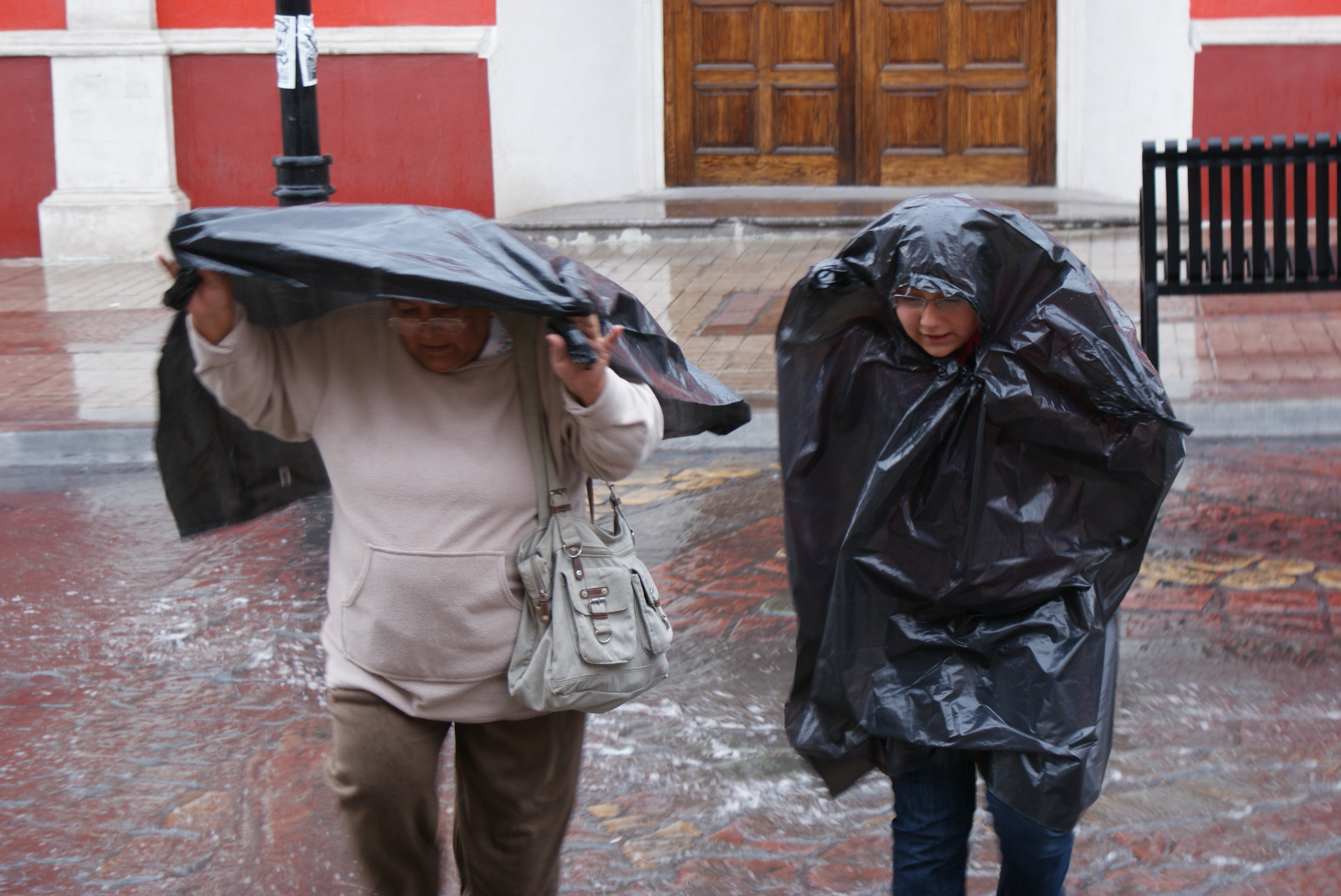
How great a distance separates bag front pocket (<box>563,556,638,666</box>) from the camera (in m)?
2.50

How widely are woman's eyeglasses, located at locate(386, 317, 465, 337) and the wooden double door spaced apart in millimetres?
11223

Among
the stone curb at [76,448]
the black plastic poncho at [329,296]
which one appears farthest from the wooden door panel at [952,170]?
the black plastic poncho at [329,296]

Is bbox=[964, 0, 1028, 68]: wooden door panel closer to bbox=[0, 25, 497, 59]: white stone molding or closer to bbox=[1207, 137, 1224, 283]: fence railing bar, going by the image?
bbox=[0, 25, 497, 59]: white stone molding

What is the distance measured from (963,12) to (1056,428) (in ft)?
36.6

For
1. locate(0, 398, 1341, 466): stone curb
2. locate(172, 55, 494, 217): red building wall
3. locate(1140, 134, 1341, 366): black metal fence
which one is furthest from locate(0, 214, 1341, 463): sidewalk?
locate(172, 55, 494, 217): red building wall

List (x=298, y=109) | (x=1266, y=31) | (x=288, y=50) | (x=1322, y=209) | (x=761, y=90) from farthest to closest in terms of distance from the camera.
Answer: (x=761, y=90) < (x=1266, y=31) < (x=1322, y=209) < (x=298, y=109) < (x=288, y=50)

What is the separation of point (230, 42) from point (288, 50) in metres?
6.33

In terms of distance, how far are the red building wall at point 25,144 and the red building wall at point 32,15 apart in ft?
Result: 0.84

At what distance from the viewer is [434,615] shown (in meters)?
2.52

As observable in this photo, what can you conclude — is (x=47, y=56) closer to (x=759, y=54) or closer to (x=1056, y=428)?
(x=759, y=54)

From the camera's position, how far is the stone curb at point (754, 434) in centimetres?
689

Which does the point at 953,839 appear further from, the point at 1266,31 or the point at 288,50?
the point at 1266,31

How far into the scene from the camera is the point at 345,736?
257cm

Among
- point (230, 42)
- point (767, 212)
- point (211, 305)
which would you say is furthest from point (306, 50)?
point (230, 42)
